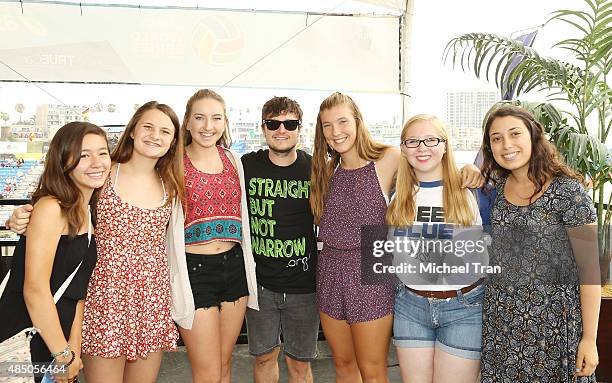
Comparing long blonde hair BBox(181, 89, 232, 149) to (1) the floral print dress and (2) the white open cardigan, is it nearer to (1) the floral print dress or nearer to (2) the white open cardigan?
(2) the white open cardigan

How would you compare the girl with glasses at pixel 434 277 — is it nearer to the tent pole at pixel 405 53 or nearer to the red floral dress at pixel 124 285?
the red floral dress at pixel 124 285

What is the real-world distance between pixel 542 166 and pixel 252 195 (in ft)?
4.35

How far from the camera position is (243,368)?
347 cm

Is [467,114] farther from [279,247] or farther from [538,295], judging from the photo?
[538,295]

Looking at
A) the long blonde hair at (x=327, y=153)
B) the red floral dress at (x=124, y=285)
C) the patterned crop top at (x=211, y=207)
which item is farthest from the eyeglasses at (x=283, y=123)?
the red floral dress at (x=124, y=285)

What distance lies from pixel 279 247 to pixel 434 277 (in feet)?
2.70

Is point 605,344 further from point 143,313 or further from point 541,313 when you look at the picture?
point 143,313

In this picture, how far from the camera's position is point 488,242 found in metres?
2.04

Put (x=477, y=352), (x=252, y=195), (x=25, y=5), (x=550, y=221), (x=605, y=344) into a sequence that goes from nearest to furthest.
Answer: (x=550, y=221)
(x=477, y=352)
(x=252, y=195)
(x=605, y=344)
(x=25, y=5)

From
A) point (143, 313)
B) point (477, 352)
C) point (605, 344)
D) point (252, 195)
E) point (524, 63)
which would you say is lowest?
point (605, 344)

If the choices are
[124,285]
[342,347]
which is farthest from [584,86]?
[124,285]

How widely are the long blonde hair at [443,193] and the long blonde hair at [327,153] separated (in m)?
0.21

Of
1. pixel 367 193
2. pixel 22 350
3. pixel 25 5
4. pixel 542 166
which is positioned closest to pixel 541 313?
pixel 542 166

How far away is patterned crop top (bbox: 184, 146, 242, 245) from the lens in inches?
89.8
